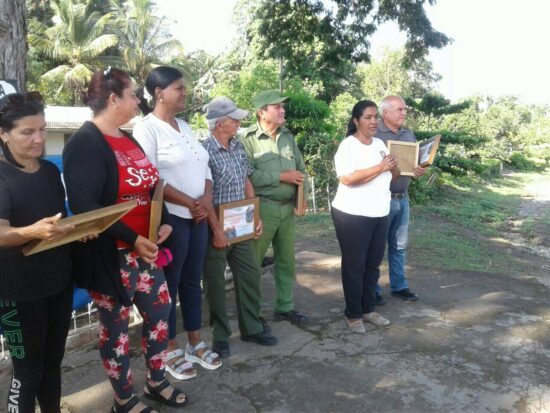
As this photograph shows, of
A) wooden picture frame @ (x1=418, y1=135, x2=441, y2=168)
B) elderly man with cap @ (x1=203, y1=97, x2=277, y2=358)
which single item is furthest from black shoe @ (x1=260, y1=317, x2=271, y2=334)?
Answer: wooden picture frame @ (x1=418, y1=135, x2=441, y2=168)

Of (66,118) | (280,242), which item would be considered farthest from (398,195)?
(66,118)

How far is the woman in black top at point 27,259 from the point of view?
2.05 meters

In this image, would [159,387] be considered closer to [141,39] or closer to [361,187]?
[361,187]

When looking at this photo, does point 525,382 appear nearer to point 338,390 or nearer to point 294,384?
point 338,390

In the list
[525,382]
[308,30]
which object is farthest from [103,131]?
[308,30]

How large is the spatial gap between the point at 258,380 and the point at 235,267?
31.8 inches

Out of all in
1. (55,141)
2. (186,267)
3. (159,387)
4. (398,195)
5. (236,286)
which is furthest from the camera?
(55,141)

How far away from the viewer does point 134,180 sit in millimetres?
2389

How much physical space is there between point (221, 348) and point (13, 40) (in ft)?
9.18

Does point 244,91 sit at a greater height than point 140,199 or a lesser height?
greater

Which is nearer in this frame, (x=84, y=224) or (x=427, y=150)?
(x=84, y=224)

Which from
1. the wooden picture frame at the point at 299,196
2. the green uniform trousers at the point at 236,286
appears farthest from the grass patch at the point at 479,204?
the green uniform trousers at the point at 236,286

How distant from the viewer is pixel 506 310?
441cm

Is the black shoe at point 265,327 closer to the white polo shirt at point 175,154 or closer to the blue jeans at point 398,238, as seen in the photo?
the white polo shirt at point 175,154
